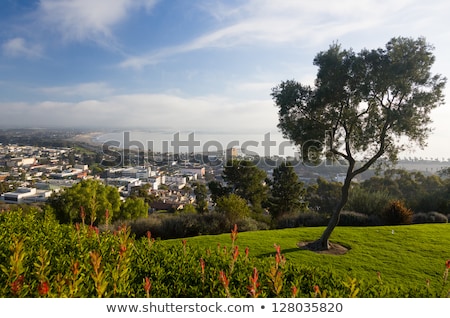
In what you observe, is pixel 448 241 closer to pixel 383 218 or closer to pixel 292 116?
pixel 383 218

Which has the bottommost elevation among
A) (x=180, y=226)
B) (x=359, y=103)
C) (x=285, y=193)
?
(x=285, y=193)

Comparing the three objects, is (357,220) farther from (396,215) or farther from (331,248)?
(331,248)

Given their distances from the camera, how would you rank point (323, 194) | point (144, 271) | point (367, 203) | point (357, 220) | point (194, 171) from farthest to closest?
point (194, 171) < point (323, 194) < point (367, 203) < point (357, 220) < point (144, 271)

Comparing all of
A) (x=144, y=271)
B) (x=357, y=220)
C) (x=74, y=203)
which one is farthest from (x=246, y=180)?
(x=144, y=271)

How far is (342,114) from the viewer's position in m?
9.78

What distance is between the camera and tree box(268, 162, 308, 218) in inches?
957

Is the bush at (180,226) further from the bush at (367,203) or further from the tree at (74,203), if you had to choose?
the bush at (367,203)

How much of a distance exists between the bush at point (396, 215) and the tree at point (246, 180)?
40.0 ft

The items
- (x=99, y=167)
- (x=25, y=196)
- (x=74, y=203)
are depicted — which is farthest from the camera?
(x=99, y=167)

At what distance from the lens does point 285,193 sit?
80.0 ft

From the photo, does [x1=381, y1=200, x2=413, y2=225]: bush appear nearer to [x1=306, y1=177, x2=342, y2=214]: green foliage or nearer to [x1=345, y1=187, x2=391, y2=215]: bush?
[x1=345, y1=187, x2=391, y2=215]: bush

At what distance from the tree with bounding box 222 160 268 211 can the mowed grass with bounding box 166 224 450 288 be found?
13715 millimetres

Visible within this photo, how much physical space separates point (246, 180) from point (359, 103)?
668 inches
